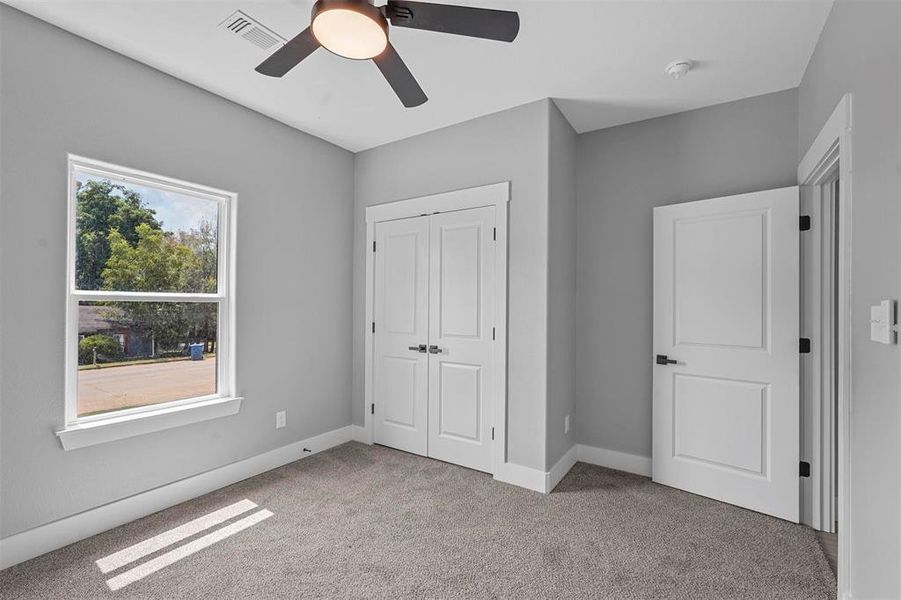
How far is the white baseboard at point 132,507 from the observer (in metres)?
2.11

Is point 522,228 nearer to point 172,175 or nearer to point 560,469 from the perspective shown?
point 560,469

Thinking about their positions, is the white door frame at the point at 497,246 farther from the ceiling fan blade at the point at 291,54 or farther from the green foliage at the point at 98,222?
the green foliage at the point at 98,222

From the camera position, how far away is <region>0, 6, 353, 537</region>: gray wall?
209 cm

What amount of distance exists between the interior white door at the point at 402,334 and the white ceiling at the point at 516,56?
3.23ft

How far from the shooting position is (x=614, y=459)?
131 inches

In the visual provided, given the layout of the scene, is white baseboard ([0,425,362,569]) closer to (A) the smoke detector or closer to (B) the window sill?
(B) the window sill

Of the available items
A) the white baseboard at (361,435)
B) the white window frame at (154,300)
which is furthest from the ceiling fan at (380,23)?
the white baseboard at (361,435)

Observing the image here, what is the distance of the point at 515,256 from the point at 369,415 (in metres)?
1.99

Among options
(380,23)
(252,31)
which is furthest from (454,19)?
(252,31)

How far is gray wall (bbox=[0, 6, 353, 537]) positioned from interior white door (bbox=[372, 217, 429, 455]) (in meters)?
0.36

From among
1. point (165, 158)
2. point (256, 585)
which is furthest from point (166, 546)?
point (165, 158)

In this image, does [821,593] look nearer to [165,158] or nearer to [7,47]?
[165,158]

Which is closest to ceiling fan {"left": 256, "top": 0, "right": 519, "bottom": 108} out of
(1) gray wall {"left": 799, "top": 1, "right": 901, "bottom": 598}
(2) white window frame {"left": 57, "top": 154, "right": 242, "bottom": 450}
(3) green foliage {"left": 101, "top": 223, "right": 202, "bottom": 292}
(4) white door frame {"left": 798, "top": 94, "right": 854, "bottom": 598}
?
(1) gray wall {"left": 799, "top": 1, "right": 901, "bottom": 598}

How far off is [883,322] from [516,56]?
2080 millimetres
